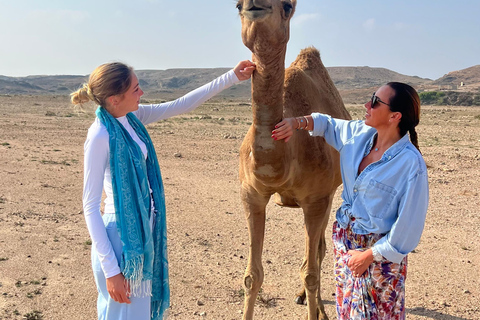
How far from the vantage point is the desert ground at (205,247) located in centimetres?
507

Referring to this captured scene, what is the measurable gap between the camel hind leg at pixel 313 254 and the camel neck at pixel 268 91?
Answer: 50.6 inches

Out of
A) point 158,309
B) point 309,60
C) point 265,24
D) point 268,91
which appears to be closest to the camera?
point 265,24

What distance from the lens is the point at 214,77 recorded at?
5143 inches

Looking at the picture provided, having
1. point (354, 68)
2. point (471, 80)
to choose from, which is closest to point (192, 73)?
point (354, 68)

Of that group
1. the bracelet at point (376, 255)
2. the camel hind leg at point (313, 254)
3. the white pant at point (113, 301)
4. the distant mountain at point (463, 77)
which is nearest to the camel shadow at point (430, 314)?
the camel hind leg at point (313, 254)

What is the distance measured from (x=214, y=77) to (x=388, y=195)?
5133 inches

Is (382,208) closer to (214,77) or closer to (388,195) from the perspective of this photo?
(388,195)

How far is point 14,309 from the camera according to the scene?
4703mm

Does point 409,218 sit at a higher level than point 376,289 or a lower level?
higher

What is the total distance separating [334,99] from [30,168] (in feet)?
26.7

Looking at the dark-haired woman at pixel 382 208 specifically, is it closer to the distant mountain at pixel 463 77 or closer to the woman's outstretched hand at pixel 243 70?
the woman's outstretched hand at pixel 243 70

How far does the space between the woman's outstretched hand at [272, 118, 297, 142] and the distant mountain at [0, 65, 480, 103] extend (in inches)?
3246

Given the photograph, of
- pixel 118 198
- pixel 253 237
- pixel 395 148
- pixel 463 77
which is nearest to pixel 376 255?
pixel 395 148

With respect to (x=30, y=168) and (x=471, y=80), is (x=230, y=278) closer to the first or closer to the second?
(x=30, y=168)
